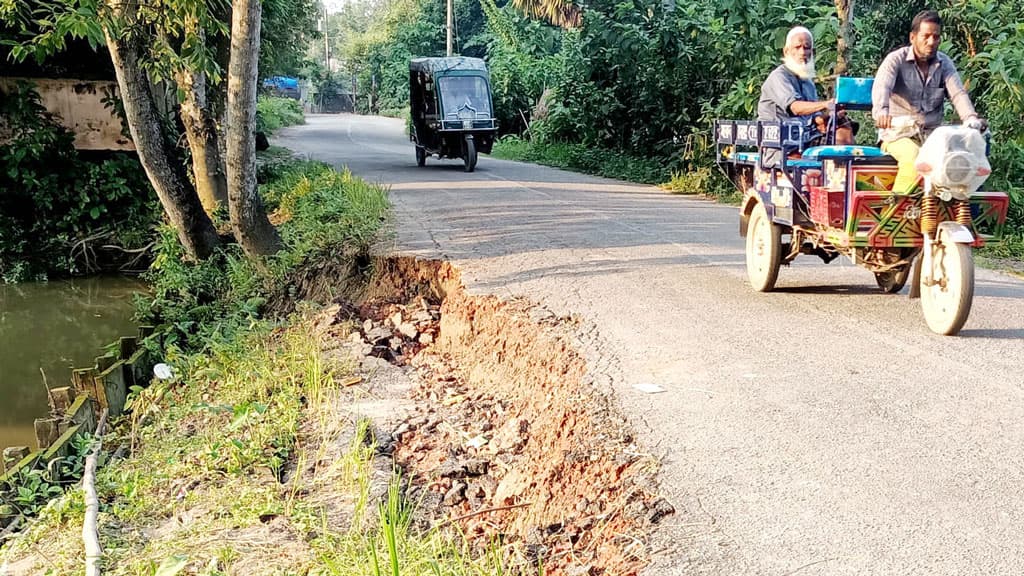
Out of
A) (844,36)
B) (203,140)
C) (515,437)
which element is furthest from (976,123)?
(203,140)

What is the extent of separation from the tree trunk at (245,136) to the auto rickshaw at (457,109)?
8.93 m

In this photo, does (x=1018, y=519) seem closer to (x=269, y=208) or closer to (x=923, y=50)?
(x=923, y=50)

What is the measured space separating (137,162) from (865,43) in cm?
1200

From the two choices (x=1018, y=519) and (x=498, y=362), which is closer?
(x=1018, y=519)

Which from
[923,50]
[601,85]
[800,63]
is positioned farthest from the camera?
[601,85]

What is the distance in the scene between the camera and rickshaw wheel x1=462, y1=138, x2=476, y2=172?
19.5m

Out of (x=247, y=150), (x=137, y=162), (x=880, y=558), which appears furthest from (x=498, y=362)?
(x=137, y=162)

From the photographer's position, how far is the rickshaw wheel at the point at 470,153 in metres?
19.5

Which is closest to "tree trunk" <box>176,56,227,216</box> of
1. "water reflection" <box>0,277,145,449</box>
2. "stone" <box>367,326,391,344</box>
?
"water reflection" <box>0,277,145,449</box>

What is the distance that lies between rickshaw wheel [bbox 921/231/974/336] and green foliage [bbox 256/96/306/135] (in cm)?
2927

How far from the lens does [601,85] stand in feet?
73.4

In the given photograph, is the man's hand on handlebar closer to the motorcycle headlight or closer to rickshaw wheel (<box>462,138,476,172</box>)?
the motorcycle headlight

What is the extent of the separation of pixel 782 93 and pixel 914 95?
1119 millimetres

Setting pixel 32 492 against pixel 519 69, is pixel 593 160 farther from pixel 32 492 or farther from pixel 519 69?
pixel 32 492
